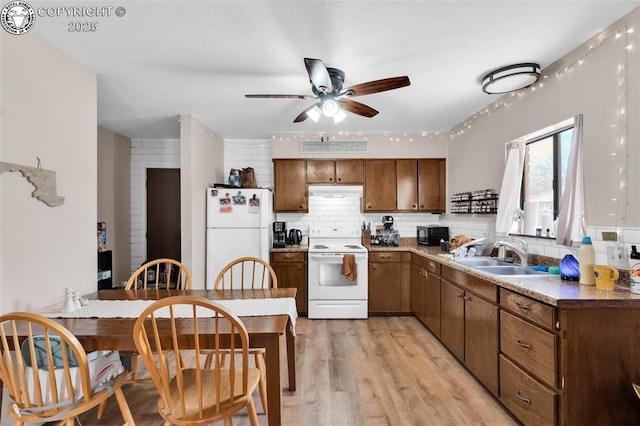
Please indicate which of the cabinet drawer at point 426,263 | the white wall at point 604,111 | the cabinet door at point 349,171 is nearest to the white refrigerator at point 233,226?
the cabinet door at point 349,171

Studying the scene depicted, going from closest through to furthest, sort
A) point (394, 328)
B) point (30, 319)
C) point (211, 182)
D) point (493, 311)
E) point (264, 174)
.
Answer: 1. point (30, 319)
2. point (493, 311)
3. point (394, 328)
4. point (211, 182)
5. point (264, 174)

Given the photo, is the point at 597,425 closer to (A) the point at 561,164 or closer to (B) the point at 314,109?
(A) the point at 561,164

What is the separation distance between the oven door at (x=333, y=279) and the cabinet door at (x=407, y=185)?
3.40 feet

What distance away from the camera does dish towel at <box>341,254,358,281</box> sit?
3.88 meters

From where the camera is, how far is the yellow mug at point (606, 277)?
1733 mm

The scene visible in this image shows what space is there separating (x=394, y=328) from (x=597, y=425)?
7.01 ft

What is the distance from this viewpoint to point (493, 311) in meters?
2.18

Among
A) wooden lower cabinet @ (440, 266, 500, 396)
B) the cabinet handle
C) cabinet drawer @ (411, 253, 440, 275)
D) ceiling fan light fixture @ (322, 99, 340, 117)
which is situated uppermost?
ceiling fan light fixture @ (322, 99, 340, 117)

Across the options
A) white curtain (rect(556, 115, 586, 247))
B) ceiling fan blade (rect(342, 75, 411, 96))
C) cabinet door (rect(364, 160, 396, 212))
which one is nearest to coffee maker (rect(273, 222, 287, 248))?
cabinet door (rect(364, 160, 396, 212))

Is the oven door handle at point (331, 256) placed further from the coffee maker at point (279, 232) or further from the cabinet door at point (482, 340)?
the cabinet door at point (482, 340)

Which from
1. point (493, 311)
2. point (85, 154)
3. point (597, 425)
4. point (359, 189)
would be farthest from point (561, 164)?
point (85, 154)

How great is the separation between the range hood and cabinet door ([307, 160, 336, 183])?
101 millimetres

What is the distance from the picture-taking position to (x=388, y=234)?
450cm

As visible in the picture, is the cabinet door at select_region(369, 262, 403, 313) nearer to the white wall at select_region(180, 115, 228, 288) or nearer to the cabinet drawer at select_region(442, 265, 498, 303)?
the cabinet drawer at select_region(442, 265, 498, 303)
